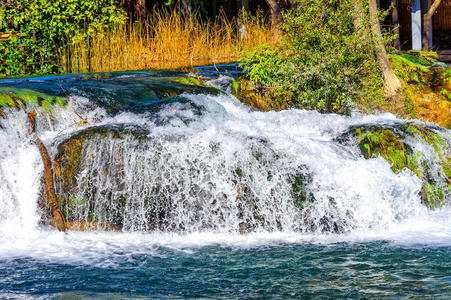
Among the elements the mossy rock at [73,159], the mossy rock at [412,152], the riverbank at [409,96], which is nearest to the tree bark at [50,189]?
the mossy rock at [73,159]

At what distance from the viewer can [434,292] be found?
12.0 ft

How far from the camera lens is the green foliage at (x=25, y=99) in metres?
6.28

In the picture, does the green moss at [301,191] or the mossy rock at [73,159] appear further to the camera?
the mossy rock at [73,159]

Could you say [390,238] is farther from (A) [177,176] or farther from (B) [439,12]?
(B) [439,12]

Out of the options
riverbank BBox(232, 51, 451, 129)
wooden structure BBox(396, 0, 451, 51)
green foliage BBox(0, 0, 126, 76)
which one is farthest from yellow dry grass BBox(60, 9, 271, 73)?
wooden structure BBox(396, 0, 451, 51)

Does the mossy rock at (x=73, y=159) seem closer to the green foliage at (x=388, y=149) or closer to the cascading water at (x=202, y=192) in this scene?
the cascading water at (x=202, y=192)

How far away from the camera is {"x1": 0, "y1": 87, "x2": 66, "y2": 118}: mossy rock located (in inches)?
245

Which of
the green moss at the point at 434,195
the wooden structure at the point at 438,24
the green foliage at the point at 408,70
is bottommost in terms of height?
the green moss at the point at 434,195

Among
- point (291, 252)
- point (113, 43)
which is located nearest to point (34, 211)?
point (291, 252)

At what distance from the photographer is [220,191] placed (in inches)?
218

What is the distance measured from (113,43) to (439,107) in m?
5.89

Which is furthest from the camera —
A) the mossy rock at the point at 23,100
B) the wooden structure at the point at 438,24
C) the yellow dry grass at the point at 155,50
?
the wooden structure at the point at 438,24

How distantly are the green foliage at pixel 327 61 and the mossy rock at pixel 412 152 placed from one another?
188 cm

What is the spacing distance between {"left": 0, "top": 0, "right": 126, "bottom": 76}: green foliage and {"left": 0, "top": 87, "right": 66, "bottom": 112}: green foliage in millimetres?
4294
